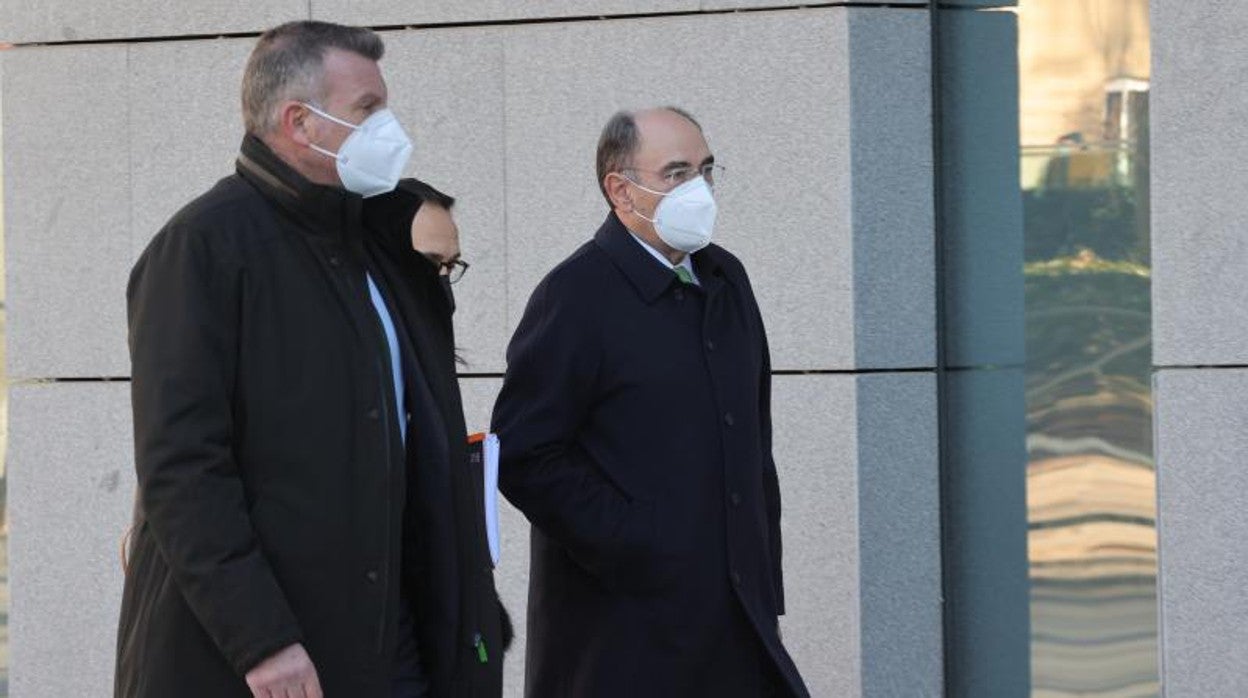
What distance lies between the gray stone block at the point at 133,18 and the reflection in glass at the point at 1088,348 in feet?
7.37

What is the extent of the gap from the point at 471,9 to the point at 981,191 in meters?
1.56

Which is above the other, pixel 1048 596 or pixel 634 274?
pixel 634 274

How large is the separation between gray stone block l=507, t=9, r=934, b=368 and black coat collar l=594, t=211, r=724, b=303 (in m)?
1.55

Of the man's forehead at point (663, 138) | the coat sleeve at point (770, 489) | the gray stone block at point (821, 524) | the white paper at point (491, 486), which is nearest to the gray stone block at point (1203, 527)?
the gray stone block at point (821, 524)

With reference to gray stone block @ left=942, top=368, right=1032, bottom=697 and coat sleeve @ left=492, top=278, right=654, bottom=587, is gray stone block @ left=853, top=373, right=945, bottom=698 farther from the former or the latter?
coat sleeve @ left=492, top=278, right=654, bottom=587

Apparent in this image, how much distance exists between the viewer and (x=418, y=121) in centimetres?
651

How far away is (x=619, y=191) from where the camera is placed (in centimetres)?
467

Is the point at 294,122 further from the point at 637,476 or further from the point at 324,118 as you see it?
the point at 637,476

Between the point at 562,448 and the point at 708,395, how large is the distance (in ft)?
1.02

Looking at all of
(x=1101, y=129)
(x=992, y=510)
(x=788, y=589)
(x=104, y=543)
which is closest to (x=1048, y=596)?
(x=992, y=510)

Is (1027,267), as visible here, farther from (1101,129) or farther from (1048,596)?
(1048,596)

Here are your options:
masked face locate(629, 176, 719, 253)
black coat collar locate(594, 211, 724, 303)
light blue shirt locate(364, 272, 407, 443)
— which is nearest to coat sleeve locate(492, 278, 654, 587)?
black coat collar locate(594, 211, 724, 303)

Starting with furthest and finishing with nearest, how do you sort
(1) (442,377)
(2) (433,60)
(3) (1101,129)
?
(2) (433,60) < (3) (1101,129) < (1) (442,377)

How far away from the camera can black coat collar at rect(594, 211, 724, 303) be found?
449cm
